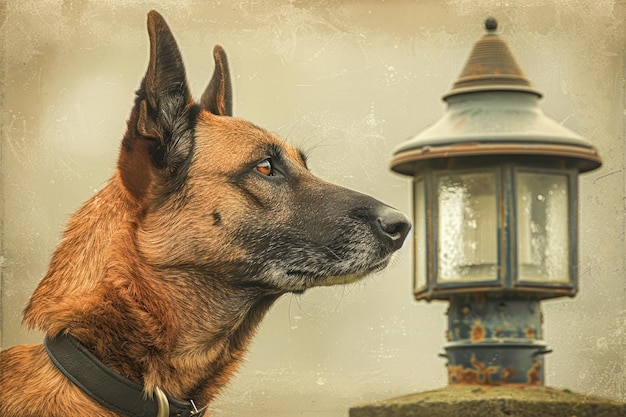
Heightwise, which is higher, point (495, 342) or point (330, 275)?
point (330, 275)

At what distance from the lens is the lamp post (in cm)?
560

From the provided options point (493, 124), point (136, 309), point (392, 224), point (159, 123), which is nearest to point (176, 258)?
point (136, 309)

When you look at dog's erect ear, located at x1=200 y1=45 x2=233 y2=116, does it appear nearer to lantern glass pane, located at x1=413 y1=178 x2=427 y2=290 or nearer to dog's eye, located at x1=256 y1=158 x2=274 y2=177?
dog's eye, located at x1=256 y1=158 x2=274 y2=177

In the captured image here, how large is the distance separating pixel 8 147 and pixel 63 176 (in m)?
0.30

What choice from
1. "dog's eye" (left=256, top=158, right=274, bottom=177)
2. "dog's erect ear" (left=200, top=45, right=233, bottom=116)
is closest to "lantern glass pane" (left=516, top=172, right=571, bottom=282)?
"dog's erect ear" (left=200, top=45, right=233, bottom=116)

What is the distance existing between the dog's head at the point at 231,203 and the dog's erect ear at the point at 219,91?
106mm

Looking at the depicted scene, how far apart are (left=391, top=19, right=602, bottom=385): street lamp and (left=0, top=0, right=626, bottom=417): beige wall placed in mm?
202

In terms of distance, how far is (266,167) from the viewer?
3957 millimetres

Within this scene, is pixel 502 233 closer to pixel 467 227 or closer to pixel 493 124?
pixel 467 227

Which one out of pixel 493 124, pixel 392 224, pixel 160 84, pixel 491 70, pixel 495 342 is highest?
pixel 491 70

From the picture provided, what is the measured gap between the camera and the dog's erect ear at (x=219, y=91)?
14.0ft

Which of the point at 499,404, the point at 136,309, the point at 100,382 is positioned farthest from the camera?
the point at 499,404

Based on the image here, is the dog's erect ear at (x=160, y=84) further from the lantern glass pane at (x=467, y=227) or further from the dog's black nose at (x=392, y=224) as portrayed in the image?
the lantern glass pane at (x=467, y=227)

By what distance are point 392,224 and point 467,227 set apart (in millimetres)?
1720
